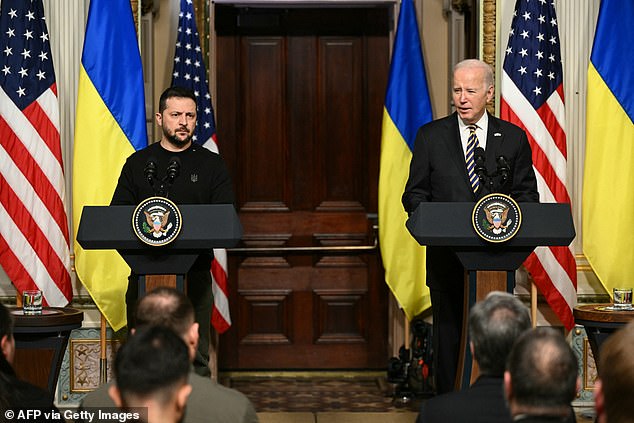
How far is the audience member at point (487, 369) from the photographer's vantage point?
2.92 meters

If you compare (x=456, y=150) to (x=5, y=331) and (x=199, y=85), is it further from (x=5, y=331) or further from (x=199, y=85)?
(x=5, y=331)

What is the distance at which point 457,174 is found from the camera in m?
5.12

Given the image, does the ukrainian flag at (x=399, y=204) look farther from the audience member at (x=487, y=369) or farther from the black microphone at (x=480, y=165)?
the audience member at (x=487, y=369)

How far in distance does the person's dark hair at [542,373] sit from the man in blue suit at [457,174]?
2.57 metres

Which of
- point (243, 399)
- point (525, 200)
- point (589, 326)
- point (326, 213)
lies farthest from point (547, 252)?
point (243, 399)

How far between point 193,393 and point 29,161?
3.60 m

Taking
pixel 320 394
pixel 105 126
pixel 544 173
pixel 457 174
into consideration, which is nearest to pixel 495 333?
pixel 457 174


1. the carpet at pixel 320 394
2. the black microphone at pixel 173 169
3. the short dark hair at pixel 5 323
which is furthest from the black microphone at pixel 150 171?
the carpet at pixel 320 394

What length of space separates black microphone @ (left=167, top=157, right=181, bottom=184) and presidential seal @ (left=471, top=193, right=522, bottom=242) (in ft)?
4.31

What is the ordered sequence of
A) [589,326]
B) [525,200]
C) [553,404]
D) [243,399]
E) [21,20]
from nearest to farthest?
[553,404], [243,399], [525,200], [589,326], [21,20]

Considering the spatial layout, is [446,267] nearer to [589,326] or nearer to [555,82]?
[589,326]

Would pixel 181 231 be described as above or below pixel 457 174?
below

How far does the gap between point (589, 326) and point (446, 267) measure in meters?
0.91

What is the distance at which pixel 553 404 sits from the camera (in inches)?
96.6
